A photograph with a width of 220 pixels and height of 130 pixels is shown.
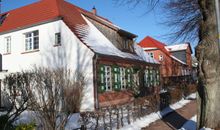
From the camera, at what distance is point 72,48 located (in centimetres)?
1852

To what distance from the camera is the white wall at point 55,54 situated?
18.1 m

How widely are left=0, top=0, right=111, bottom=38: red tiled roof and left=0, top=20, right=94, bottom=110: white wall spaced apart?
513 mm

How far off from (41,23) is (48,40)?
1438 millimetres

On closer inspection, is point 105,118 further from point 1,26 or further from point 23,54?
point 1,26

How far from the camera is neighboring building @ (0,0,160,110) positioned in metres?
18.2

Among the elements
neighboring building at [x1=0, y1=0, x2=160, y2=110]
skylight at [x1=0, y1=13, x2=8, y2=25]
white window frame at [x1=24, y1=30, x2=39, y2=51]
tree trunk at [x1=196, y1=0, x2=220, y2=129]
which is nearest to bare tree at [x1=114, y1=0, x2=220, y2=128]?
tree trunk at [x1=196, y1=0, x2=220, y2=129]

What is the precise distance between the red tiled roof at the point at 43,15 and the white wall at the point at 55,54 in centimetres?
51

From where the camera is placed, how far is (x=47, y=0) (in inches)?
888

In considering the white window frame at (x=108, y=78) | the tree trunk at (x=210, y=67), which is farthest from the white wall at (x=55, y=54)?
the tree trunk at (x=210, y=67)

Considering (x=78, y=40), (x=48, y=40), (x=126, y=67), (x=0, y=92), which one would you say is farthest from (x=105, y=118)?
(x=0, y=92)

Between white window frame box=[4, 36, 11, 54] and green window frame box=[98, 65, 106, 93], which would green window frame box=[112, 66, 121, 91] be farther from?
white window frame box=[4, 36, 11, 54]

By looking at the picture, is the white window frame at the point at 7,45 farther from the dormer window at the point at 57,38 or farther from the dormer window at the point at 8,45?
the dormer window at the point at 57,38

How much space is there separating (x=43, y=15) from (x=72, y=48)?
13.8 feet

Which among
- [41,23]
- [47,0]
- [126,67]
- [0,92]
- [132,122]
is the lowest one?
[132,122]
